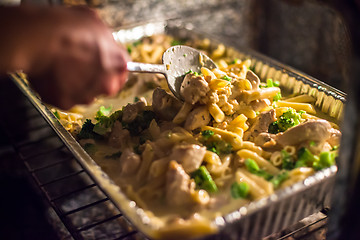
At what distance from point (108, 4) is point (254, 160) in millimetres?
2131

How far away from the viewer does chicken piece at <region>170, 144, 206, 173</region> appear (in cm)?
156

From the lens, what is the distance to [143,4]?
3396 mm

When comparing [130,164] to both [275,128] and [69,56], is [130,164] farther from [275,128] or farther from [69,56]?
[275,128]

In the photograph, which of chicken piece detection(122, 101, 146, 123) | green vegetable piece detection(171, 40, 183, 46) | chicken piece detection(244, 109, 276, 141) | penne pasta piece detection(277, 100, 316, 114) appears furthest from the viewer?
green vegetable piece detection(171, 40, 183, 46)

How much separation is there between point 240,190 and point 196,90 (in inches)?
20.6

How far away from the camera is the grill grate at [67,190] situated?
5.88 ft

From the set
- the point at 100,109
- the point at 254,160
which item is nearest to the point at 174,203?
the point at 254,160

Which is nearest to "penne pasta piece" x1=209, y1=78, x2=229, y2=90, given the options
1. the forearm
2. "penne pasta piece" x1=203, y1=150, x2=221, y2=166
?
"penne pasta piece" x1=203, y1=150, x2=221, y2=166

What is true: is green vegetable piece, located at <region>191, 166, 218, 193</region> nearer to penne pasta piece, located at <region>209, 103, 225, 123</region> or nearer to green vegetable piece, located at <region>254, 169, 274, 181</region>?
green vegetable piece, located at <region>254, 169, 274, 181</region>

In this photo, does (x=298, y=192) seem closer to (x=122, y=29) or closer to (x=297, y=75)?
Answer: (x=297, y=75)

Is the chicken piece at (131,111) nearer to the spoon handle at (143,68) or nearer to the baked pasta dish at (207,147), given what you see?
the baked pasta dish at (207,147)

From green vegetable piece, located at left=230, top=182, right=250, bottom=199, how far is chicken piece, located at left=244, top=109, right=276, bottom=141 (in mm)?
385

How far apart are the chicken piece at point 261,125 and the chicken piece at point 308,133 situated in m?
0.16

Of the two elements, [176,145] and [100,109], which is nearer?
[176,145]
